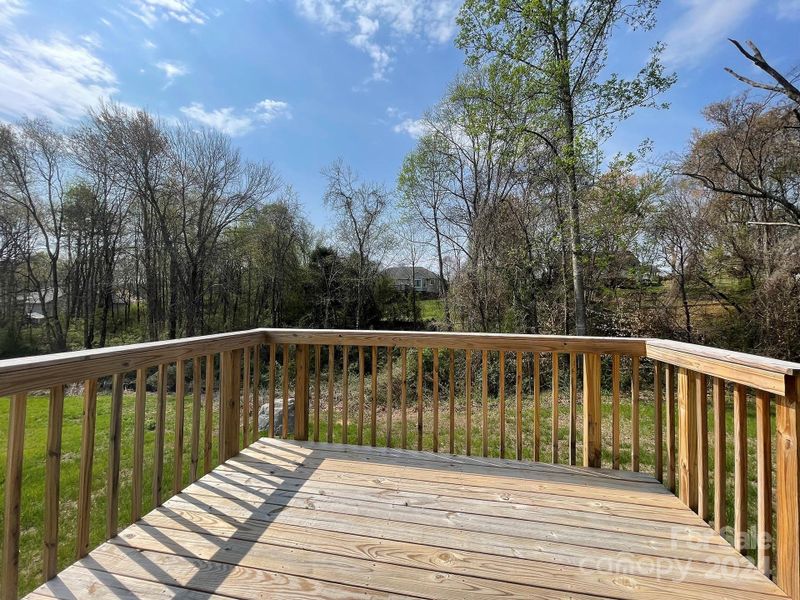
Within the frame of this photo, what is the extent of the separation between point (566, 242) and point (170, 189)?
12039 millimetres

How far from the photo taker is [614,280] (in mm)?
7211

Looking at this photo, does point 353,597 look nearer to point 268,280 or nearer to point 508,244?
point 508,244

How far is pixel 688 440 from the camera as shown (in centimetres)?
187

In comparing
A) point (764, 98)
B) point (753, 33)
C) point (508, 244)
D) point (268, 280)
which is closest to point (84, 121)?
point (268, 280)

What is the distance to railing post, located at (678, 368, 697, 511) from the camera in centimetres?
183

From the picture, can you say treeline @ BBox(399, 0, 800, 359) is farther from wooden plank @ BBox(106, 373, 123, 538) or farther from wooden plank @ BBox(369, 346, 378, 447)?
wooden plank @ BBox(106, 373, 123, 538)

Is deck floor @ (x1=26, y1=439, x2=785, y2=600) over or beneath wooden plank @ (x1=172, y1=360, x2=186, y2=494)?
beneath

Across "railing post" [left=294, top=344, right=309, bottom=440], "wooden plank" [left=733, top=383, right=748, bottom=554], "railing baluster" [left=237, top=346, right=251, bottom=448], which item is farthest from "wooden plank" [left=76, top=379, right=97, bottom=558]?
"wooden plank" [left=733, top=383, right=748, bottom=554]

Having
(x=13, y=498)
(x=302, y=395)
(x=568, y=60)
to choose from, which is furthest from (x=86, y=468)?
(x=568, y=60)

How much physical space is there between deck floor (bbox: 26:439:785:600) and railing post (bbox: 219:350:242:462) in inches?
8.6

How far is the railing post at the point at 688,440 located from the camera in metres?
1.83

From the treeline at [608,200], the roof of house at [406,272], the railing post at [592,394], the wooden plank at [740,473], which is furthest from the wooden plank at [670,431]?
the roof of house at [406,272]

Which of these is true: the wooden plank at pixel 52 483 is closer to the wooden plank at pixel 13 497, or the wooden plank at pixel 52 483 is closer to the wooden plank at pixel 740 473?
the wooden plank at pixel 13 497

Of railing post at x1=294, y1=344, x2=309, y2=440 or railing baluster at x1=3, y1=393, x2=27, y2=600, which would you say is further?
railing post at x1=294, y1=344, x2=309, y2=440
